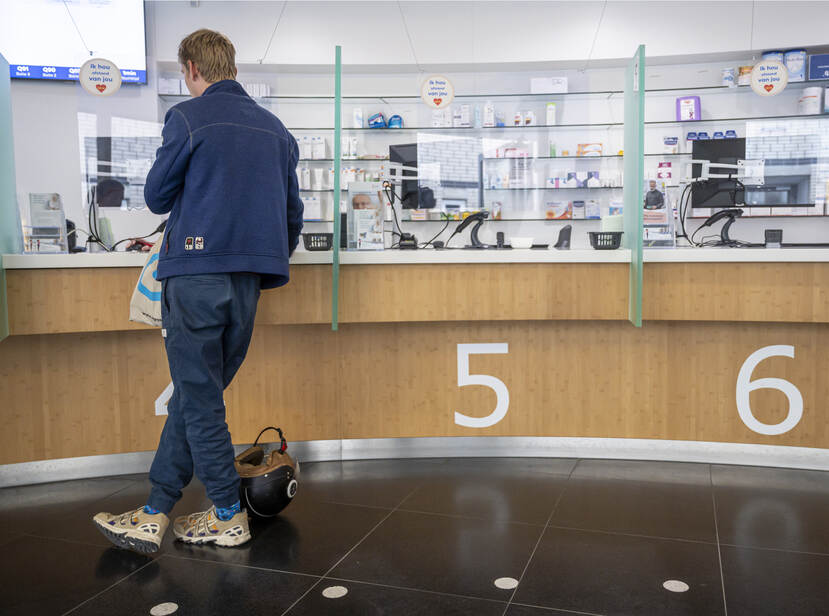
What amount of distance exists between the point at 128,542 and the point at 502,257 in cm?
187

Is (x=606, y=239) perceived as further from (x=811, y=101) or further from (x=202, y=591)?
(x=811, y=101)

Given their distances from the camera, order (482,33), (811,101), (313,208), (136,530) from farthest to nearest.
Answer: (482,33) < (811,101) < (313,208) < (136,530)

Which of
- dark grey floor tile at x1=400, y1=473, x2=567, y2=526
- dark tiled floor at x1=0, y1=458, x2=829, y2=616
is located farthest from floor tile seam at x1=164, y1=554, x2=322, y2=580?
dark grey floor tile at x1=400, y1=473, x2=567, y2=526

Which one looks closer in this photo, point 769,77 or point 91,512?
point 91,512

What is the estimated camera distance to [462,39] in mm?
6203

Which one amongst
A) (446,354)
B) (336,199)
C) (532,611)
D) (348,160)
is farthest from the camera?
(348,160)

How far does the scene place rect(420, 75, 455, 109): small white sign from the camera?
13.2ft

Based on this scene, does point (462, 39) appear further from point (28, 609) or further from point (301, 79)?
point (28, 609)

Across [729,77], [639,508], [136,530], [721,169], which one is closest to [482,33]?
[729,77]

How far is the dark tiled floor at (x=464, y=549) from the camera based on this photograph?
1902 mm

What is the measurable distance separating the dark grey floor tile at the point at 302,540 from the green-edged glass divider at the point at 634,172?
4.68 feet

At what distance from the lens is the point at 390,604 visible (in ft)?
6.17

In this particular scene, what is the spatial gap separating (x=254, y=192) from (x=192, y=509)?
4.10 feet

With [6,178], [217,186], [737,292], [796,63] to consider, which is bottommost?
[737,292]
